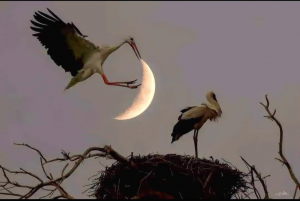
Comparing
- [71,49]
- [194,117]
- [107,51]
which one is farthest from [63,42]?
[194,117]

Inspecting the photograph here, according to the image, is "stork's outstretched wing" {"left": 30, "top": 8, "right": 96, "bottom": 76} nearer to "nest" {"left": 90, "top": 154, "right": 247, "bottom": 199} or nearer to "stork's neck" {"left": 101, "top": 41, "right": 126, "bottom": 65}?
"stork's neck" {"left": 101, "top": 41, "right": 126, "bottom": 65}

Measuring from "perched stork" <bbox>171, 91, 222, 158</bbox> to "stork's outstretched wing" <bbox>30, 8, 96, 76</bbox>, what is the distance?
1303 millimetres

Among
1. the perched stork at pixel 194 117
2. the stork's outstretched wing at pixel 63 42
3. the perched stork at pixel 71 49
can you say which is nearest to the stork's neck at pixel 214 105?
the perched stork at pixel 194 117

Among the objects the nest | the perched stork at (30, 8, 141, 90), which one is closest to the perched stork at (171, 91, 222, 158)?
the perched stork at (30, 8, 141, 90)

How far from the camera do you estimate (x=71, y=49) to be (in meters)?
5.15

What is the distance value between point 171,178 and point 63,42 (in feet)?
6.39

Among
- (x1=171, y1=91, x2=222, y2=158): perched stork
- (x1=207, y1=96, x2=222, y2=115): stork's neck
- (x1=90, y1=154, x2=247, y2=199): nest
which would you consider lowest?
(x1=90, y1=154, x2=247, y2=199): nest

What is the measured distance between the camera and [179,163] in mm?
4219

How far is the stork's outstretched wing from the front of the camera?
4.89 m

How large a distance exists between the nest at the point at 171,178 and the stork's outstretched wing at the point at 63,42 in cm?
144

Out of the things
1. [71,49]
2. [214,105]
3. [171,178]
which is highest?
[71,49]

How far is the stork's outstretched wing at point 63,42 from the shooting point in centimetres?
489

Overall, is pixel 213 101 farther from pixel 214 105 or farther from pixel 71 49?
pixel 71 49

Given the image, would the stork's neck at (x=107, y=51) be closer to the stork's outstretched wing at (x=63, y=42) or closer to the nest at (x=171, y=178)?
the stork's outstretched wing at (x=63, y=42)
